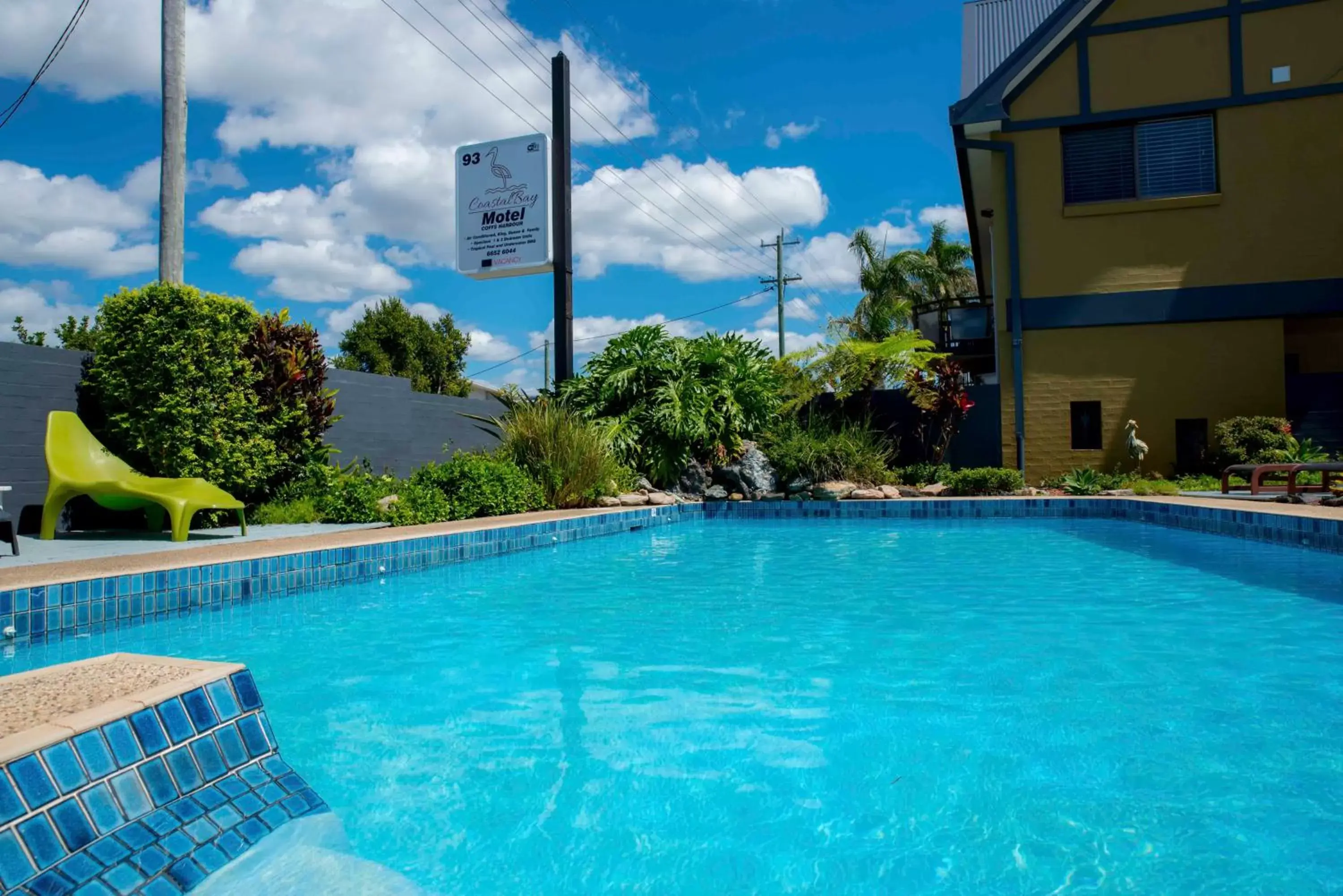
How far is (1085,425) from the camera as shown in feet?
44.2

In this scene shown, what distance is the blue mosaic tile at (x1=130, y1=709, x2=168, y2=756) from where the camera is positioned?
82.0 inches

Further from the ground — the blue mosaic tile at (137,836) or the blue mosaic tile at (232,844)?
the blue mosaic tile at (137,836)

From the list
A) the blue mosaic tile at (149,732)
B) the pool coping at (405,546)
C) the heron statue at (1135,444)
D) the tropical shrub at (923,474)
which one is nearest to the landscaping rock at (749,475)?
the pool coping at (405,546)

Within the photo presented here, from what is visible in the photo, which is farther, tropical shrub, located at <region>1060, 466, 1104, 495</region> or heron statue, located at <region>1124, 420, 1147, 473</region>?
heron statue, located at <region>1124, 420, 1147, 473</region>

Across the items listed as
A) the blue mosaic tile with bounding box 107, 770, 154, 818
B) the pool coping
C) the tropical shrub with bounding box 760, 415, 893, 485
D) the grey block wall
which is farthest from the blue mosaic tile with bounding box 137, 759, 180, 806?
the tropical shrub with bounding box 760, 415, 893, 485

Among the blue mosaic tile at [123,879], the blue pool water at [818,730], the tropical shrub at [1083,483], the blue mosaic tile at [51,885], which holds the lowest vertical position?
the blue pool water at [818,730]

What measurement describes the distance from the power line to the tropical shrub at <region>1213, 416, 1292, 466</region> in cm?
1618

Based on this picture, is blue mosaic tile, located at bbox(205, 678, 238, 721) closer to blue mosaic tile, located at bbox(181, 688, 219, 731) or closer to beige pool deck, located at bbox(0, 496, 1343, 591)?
blue mosaic tile, located at bbox(181, 688, 219, 731)

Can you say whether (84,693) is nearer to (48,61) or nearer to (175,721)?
(175,721)

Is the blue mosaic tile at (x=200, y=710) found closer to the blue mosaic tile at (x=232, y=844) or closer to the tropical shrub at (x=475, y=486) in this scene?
the blue mosaic tile at (x=232, y=844)

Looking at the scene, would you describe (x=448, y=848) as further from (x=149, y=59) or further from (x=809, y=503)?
(x=149, y=59)

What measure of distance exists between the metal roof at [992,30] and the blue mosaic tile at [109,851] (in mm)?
16676

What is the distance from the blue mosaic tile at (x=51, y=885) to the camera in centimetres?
173

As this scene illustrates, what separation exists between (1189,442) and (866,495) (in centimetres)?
522
